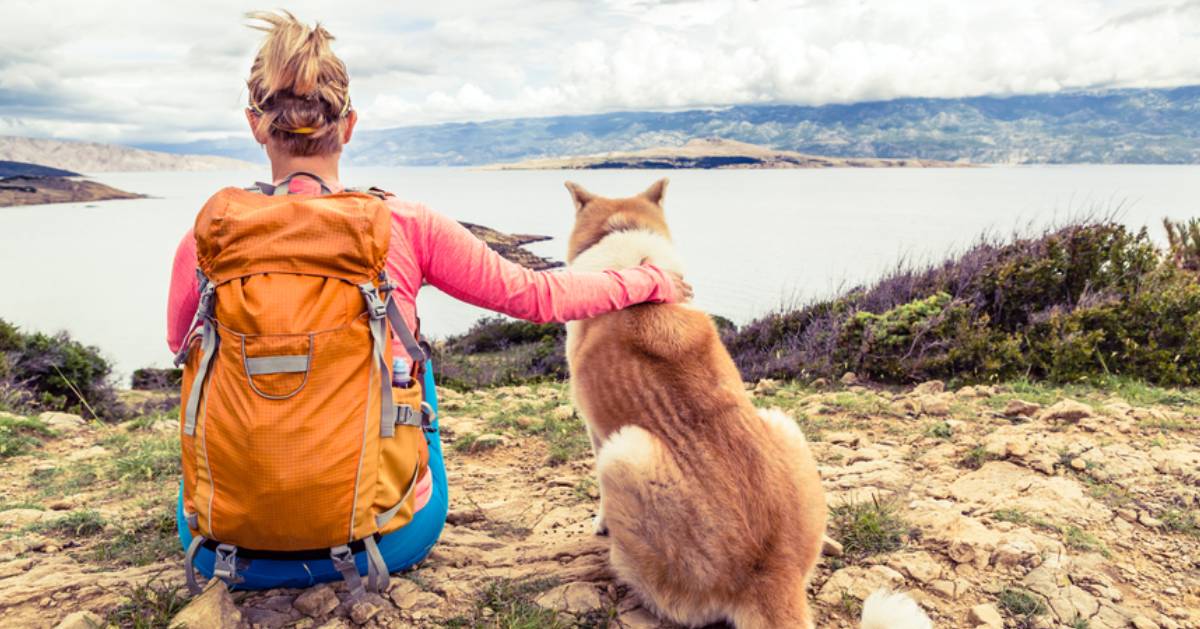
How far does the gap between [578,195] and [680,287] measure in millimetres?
1172

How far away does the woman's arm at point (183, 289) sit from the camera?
235 centimetres

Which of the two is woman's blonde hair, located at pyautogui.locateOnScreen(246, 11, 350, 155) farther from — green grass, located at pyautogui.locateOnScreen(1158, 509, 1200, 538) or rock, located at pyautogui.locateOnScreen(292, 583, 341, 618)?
green grass, located at pyautogui.locateOnScreen(1158, 509, 1200, 538)

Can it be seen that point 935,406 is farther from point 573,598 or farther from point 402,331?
point 402,331

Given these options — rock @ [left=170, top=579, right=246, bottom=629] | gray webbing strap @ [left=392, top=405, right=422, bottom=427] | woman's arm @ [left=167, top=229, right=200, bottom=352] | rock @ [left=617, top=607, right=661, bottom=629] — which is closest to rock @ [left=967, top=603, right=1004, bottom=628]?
rock @ [left=617, top=607, right=661, bottom=629]

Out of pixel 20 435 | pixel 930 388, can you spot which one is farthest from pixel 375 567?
pixel 930 388

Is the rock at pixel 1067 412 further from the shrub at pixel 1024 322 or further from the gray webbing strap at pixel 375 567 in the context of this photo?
the gray webbing strap at pixel 375 567

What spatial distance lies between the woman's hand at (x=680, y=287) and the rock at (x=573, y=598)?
1.34 metres

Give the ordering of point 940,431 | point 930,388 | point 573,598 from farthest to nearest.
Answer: point 930,388, point 940,431, point 573,598

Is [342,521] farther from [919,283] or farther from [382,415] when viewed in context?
[919,283]

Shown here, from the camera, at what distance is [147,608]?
2.56 metres

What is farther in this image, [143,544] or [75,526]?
[75,526]

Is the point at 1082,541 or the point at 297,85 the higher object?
the point at 297,85

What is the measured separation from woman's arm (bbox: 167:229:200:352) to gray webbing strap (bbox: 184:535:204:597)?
73cm

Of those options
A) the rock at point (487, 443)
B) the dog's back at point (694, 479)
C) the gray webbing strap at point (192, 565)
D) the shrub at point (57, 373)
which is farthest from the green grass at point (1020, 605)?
the shrub at point (57, 373)
